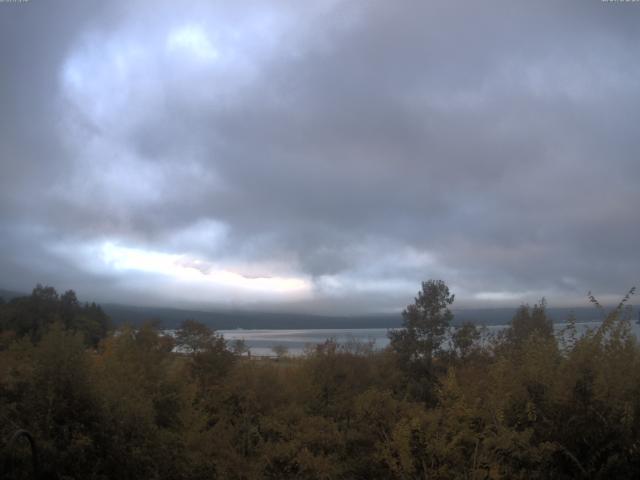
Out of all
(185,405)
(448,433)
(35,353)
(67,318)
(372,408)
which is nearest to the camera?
(35,353)

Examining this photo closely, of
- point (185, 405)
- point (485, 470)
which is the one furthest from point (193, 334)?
point (485, 470)

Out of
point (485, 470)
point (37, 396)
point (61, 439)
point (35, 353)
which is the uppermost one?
point (35, 353)

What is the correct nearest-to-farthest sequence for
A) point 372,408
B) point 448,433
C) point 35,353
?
point 35,353, point 448,433, point 372,408

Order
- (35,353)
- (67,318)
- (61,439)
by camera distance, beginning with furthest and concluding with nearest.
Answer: (67,318) < (35,353) < (61,439)

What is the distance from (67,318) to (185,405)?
2046cm

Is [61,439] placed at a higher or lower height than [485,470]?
higher

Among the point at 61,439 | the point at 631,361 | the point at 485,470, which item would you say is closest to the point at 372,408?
the point at 485,470

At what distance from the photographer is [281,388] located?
77.3ft

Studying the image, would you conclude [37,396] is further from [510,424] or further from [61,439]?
[510,424]

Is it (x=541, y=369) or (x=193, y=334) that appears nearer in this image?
(x=541, y=369)

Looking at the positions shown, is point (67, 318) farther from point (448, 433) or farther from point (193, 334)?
point (448, 433)

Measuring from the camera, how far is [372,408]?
1755 centimetres

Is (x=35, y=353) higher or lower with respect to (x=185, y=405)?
higher

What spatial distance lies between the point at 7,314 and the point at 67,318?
11.5 feet
